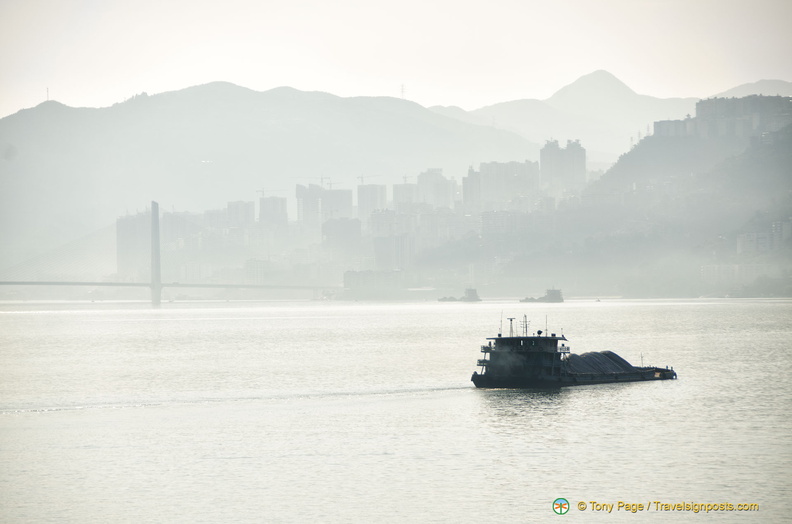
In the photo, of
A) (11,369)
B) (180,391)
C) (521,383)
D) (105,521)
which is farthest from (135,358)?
(105,521)

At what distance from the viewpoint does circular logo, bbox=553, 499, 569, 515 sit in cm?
3856

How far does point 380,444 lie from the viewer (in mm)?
52188

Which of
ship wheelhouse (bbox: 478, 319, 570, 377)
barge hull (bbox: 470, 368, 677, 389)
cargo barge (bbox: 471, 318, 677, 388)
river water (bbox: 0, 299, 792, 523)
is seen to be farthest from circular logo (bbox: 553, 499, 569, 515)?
barge hull (bbox: 470, 368, 677, 389)

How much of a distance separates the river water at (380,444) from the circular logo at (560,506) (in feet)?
1.02

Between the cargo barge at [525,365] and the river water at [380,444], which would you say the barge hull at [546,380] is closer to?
the cargo barge at [525,365]

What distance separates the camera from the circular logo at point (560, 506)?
38562mm

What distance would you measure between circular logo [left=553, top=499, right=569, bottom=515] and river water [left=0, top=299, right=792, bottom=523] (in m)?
0.31

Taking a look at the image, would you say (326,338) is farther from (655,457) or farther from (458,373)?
(655,457)

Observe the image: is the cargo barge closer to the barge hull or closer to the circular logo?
the barge hull

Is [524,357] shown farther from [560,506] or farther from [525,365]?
[560,506]

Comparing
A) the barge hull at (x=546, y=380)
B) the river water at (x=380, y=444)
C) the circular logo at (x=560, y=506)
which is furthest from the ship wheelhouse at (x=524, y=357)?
the circular logo at (x=560, y=506)

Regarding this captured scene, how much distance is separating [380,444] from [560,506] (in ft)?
48.5

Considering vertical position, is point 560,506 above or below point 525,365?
below

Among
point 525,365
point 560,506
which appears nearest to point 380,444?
point 560,506
